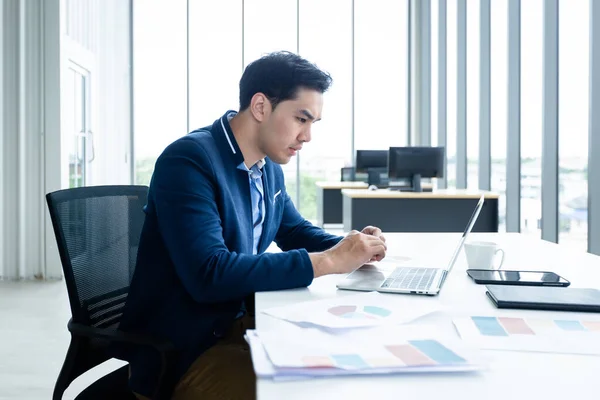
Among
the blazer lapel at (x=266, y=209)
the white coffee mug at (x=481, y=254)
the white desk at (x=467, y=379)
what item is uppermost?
the blazer lapel at (x=266, y=209)

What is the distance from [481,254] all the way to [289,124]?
605 mm

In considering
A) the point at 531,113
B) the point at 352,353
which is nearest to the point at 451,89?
the point at 531,113

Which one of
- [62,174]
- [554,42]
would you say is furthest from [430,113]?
[62,174]

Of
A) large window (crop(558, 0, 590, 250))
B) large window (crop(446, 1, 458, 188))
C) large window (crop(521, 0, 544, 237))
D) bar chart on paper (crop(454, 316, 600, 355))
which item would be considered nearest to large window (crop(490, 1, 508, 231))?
large window (crop(521, 0, 544, 237))

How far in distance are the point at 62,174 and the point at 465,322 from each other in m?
4.68

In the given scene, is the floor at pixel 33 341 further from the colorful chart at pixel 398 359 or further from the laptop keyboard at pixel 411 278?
the colorful chart at pixel 398 359

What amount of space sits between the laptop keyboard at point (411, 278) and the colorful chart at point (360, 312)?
0.64 ft

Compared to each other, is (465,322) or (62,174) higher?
(62,174)

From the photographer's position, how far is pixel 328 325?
941 mm

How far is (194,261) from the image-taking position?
120cm

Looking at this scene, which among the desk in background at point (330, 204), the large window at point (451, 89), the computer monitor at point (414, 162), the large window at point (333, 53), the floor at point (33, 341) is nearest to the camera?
the floor at point (33, 341)

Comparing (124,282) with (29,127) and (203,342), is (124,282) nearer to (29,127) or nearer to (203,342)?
(203,342)

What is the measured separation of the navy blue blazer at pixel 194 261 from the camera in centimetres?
119

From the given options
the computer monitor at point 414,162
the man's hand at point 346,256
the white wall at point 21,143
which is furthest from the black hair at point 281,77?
the white wall at point 21,143
